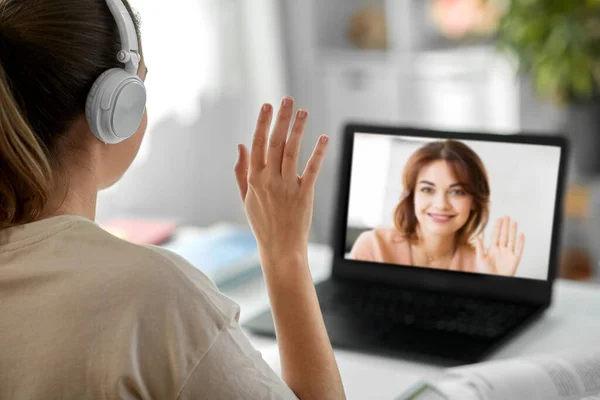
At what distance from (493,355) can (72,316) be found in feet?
2.11

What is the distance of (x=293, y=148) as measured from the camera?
38.3 inches

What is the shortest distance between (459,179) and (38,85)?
0.67 metres

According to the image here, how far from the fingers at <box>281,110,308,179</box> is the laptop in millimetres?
324

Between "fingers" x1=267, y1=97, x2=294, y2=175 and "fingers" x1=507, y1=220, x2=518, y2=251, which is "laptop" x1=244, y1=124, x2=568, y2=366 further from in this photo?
"fingers" x1=267, y1=97, x2=294, y2=175

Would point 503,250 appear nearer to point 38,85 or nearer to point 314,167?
point 314,167

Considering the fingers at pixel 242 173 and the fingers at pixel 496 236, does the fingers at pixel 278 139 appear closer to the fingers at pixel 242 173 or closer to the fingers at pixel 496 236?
the fingers at pixel 242 173

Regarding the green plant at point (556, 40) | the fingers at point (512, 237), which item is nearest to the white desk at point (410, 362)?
the fingers at point (512, 237)

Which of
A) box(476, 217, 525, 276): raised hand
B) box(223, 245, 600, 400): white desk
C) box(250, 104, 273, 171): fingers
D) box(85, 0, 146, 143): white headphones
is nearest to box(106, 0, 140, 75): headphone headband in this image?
box(85, 0, 146, 143): white headphones

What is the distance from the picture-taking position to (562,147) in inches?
49.6

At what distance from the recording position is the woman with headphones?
0.74m

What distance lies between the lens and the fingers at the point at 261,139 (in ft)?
3.22

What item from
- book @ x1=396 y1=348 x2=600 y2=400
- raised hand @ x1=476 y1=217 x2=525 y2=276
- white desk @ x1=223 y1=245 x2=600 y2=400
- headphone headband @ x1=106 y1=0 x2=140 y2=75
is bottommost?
white desk @ x1=223 y1=245 x2=600 y2=400

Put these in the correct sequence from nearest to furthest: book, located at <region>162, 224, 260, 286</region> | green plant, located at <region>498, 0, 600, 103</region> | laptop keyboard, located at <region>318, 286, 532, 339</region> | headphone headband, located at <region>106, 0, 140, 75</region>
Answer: headphone headband, located at <region>106, 0, 140, 75</region> → laptop keyboard, located at <region>318, 286, 532, 339</region> → book, located at <region>162, 224, 260, 286</region> → green plant, located at <region>498, 0, 600, 103</region>

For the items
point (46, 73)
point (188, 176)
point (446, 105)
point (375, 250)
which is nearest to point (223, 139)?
point (188, 176)
